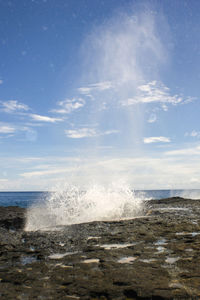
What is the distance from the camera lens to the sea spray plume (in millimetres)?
18281

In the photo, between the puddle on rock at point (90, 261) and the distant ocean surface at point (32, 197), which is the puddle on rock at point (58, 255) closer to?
the puddle on rock at point (90, 261)

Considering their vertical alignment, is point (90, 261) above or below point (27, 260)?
above

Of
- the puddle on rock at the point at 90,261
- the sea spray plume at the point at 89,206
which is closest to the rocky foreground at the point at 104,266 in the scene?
the puddle on rock at the point at 90,261

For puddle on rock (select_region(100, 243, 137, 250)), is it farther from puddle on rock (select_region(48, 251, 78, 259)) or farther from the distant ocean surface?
the distant ocean surface

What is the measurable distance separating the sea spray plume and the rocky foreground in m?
7.19

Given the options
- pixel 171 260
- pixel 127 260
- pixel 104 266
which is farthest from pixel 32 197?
pixel 171 260

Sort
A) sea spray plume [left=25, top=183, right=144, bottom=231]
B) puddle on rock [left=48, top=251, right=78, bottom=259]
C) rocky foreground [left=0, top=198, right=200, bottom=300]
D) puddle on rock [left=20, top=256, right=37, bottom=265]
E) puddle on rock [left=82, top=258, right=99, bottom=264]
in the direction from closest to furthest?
rocky foreground [left=0, top=198, right=200, bottom=300]
puddle on rock [left=82, top=258, right=99, bottom=264]
puddle on rock [left=20, top=256, right=37, bottom=265]
puddle on rock [left=48, top=251, right=78, bottom=259]
sea spray plume [left=25, top=183, right=144, bottom=231]

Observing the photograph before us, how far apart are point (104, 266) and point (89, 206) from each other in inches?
535

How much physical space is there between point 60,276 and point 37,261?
5.93 ft

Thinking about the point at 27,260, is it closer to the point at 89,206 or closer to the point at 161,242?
the point at 161,242

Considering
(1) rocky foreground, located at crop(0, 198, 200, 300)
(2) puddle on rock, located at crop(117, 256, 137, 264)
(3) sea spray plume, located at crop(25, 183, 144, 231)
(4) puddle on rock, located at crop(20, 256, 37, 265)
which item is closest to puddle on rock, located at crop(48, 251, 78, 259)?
(1) rocky foreground, located at crop(0, 198, 200, 300)

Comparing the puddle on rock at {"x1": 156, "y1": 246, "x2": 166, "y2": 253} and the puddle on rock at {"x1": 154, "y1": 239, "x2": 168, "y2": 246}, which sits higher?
the puddle on rock at {"x1": 154, "y1": 239, "x2": 168, "y2": 246}

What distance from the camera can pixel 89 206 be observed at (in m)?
20.1

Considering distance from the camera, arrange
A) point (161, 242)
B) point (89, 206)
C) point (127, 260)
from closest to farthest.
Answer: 1. point (127, 260)
2. point (161, 242)
3. point (89, 206)
